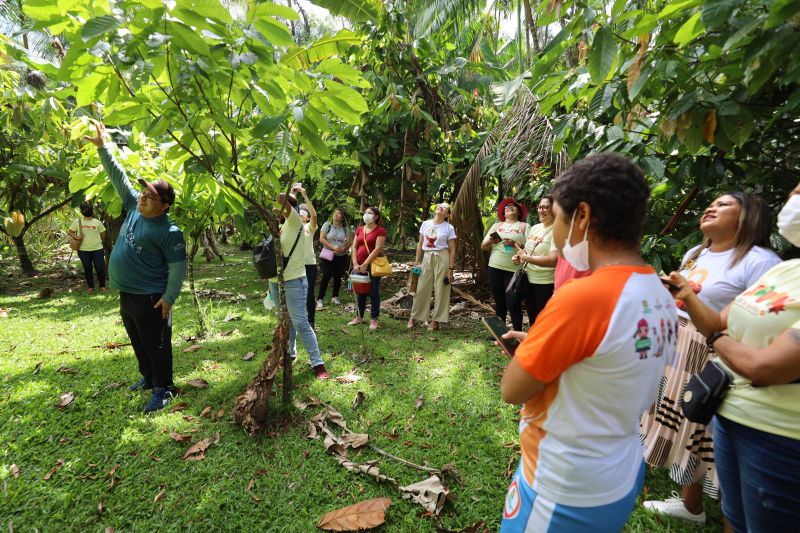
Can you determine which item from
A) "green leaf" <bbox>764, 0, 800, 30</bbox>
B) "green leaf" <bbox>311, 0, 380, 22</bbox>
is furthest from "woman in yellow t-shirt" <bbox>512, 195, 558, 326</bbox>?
"green leaf" <bbox>311, 0, 380, 22</bbox>

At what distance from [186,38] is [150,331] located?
102 inches

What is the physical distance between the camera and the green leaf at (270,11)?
1.92 meters

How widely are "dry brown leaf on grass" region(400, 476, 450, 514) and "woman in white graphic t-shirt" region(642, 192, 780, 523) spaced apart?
4.05ft

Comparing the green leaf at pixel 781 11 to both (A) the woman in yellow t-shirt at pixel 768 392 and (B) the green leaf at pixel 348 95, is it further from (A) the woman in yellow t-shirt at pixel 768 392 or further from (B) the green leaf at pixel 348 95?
(B) the green leaf at pixel 348 95

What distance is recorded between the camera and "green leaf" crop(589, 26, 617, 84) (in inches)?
70.7

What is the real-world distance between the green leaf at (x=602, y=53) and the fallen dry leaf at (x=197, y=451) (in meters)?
3.41

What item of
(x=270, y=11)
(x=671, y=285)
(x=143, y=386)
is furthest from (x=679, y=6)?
(x=143, y=386)

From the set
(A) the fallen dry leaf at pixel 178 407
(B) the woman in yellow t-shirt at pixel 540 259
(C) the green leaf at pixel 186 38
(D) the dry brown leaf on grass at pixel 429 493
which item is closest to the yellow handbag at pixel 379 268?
(B) the woman in yellow t-shirt at pixel 540 259

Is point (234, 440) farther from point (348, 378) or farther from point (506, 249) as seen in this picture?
point (506, 249)

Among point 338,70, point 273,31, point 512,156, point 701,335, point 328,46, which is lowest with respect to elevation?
point 701,335

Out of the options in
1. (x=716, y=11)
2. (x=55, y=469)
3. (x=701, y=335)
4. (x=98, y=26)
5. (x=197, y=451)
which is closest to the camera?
(x=716, y=11)

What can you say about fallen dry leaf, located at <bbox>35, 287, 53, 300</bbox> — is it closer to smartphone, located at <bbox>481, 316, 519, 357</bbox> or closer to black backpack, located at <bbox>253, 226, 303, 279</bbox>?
black backpack, located at <bbox>253, 226, 303, 279</bbox>

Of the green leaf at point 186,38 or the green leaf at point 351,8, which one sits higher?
the green leaf at point 351,8

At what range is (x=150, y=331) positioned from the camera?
11.4 ft
